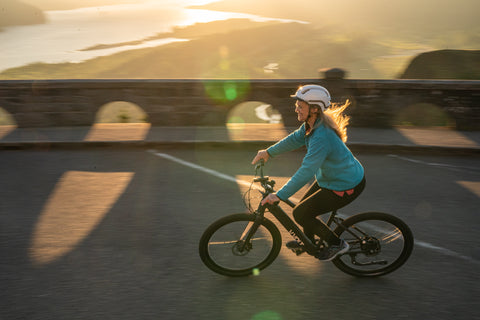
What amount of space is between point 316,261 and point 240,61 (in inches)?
2842

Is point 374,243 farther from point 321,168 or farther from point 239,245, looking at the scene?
point 239,245

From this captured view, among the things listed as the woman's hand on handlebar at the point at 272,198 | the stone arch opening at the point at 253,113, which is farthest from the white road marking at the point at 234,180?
the stone arch opening at the point at 253,113

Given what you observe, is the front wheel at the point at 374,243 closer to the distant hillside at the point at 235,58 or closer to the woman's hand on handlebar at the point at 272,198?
the woman's hand on handlebar at the point at 272,198

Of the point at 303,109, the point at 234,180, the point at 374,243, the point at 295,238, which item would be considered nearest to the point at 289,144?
the point at 303,109

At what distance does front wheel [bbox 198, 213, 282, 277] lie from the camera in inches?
156

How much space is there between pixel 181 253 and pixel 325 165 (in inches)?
77.7

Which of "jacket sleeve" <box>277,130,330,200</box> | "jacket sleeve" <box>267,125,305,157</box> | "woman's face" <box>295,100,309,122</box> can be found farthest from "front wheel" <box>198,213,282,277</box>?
"woman's face" <box>295,100,309,122</box>

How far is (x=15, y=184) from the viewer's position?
7.20 m

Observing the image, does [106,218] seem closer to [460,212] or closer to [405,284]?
[405,284]

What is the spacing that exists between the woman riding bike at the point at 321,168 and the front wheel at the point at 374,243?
0.19 meters

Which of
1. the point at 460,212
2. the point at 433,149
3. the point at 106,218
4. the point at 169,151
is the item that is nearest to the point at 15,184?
the point at 106,218

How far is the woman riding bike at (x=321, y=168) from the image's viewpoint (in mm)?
3625

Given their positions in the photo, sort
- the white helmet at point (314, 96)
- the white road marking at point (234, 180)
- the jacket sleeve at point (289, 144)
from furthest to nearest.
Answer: the white road marking at point (234, 180) < the jacket sleeve at point (289, 144) < the white helmet at point (314, 96)

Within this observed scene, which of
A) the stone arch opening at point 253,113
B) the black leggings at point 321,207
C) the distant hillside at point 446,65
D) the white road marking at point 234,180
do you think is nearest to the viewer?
the black leggings at point 321,207
